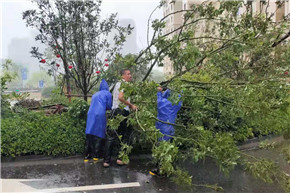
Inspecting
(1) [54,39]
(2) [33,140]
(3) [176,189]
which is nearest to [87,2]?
(1) [54,39]

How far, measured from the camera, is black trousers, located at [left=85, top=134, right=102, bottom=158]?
5148mm

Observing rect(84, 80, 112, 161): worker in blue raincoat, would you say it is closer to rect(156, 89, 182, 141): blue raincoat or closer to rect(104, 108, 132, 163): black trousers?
rect(104, 108, 132, 163): black trousers

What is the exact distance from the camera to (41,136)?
533 centimetres

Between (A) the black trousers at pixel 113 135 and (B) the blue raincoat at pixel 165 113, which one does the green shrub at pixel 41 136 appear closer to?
(A) the black trousers at pixel 113 135

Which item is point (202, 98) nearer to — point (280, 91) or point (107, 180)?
point (280, 91)

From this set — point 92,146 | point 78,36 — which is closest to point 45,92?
point 78,36

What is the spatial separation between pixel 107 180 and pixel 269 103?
257 cm

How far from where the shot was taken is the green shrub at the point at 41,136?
5191 millimetres

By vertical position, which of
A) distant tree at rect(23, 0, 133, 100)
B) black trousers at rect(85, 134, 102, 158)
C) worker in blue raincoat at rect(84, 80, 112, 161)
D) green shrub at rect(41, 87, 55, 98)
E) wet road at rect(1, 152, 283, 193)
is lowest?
wet road at rect(1, 152, 283, 193)

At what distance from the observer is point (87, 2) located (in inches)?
269

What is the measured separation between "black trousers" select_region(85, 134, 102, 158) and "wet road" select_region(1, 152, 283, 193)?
0.65 feet

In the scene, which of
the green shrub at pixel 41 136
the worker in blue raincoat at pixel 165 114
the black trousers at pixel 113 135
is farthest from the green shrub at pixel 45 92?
the worker in blue raincoat at pixel 165 114

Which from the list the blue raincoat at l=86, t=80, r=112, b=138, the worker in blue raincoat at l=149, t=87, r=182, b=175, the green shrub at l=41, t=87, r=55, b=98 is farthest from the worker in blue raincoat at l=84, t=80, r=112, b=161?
the green shrub at l=41, t=87, r=55, b=98

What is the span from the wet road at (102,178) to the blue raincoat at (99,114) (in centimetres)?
61
